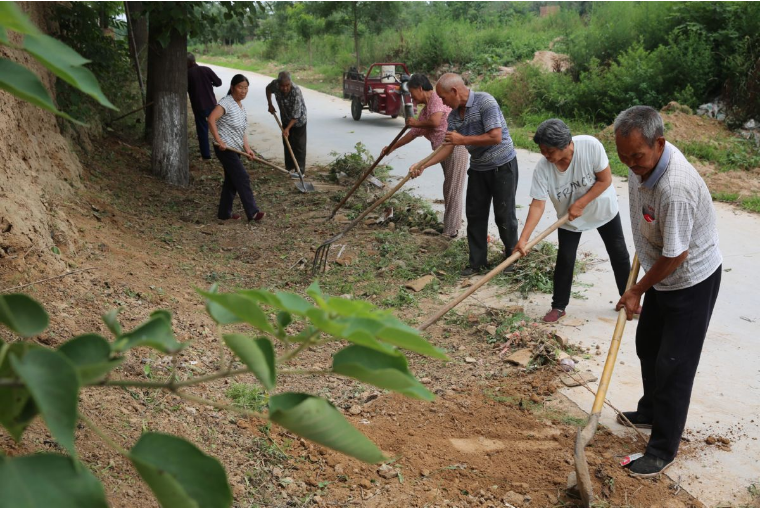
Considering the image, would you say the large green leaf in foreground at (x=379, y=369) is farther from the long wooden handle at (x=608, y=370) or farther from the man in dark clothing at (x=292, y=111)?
the man in dark clothing at (x=292, y=111)

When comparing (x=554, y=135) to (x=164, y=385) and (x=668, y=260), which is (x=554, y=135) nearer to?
(x=668, y=260)

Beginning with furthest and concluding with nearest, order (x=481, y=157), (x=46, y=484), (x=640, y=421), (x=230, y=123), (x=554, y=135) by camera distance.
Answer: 1. (x=230, y=123)
2. (x=481, y=157)
3. (x=554, y=135)
4. (x=640, y=421)
5. (x=46, y=484)

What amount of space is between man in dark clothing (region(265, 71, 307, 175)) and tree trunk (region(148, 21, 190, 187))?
51.2 inches

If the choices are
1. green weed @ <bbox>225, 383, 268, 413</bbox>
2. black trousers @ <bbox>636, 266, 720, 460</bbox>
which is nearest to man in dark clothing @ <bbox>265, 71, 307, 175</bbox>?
green weed @ <bbox>225, 383, 268, 413</bbox>

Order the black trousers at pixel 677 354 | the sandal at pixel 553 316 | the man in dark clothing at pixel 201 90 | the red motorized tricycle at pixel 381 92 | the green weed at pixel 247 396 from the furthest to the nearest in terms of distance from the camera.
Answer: the red motorized tricycle at pixel 381 92, the man in dark clothing at pixel 201 90, the sandal at pixel 553 316, the green weed at pixel 247 396, the black trousers at pixel 677 354

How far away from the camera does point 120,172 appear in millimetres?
8906

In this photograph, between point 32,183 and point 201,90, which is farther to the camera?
point 201,90

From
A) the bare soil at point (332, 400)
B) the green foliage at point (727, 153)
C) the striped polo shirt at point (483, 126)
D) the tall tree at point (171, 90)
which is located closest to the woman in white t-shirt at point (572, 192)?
the bare soil at point (332, 400)

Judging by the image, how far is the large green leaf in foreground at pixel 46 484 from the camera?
737 millimetres

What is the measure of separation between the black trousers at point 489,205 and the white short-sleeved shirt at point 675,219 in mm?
2749

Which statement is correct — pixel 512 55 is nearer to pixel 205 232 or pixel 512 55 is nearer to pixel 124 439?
pixel 205 232

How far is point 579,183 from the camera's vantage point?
200 inches

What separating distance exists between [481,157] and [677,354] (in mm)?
3293

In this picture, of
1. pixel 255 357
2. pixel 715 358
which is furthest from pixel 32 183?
pixel 255 357
